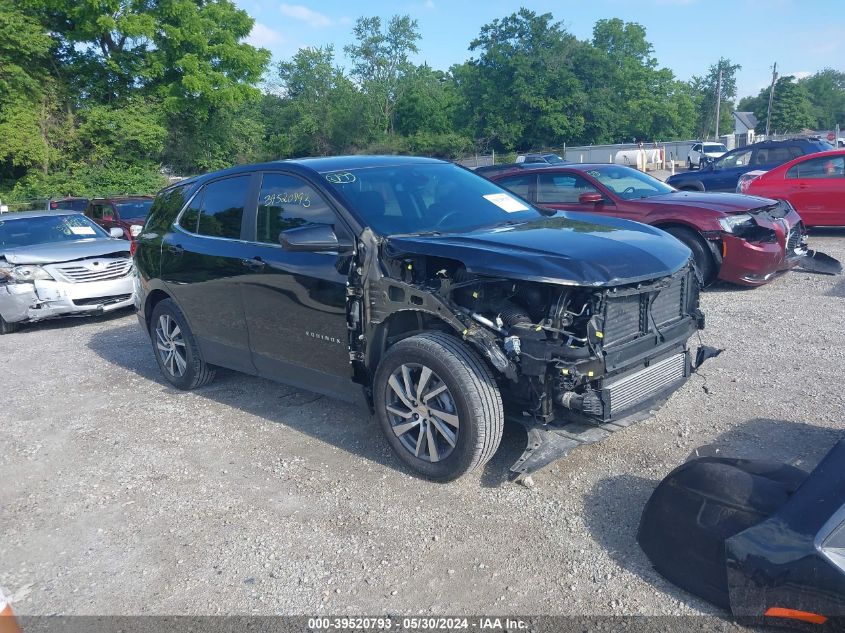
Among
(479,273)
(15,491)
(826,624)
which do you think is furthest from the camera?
(15,491)

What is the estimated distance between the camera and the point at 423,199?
476cm

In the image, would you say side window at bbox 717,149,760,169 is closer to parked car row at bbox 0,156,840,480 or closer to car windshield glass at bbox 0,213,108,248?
parked car row at bbox 0,156,840,480

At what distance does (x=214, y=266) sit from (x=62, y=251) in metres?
5.09

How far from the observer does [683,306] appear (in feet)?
14.1

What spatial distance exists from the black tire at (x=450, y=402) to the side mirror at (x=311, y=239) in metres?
0.75

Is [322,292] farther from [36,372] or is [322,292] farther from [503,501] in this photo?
[36,372]

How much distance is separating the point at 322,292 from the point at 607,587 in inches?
94.4

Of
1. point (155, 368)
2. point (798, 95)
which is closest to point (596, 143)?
point (798, 95)

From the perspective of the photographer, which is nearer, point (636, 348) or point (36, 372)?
point (636, 348)

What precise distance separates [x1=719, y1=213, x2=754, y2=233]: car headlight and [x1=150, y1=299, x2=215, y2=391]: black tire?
5663 mm

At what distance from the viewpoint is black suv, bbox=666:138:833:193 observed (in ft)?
53.6

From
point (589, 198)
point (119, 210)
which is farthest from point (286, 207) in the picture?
point (119, 210)

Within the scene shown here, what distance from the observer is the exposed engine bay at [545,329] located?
3.60 meters

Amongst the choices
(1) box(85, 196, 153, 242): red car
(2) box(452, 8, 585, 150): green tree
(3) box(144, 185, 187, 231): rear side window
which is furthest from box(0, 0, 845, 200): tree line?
(3) box(144, 185, 187, 231): rear side window
